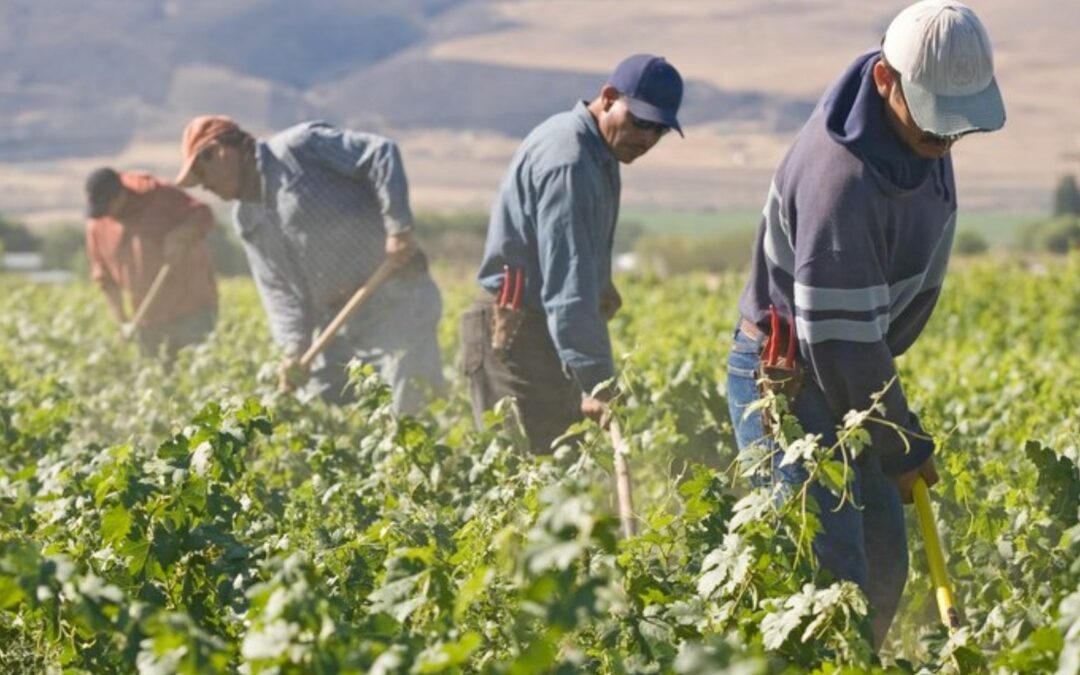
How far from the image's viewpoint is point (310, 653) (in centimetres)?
330

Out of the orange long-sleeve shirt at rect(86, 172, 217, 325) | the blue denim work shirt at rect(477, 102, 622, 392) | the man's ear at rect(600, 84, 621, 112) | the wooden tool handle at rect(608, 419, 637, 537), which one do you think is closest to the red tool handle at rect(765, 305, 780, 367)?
the wooden tool handle at rect(608, 419, 637, 537)

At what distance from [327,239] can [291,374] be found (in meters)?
0.55

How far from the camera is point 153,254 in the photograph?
11.4 meters

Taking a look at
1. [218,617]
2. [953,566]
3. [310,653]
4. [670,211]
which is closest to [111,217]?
[953,566]

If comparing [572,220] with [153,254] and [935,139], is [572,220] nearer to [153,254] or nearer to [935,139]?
→ [935,139]

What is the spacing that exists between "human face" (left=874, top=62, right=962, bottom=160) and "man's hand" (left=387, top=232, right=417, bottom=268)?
362 cm

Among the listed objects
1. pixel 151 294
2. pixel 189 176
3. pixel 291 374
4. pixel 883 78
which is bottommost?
pixel 151 294

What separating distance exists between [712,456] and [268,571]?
378cm

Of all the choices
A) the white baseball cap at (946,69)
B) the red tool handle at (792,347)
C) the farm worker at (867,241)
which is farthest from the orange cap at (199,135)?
the white baseball cap at (946,69)

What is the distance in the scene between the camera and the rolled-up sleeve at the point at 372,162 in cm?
812

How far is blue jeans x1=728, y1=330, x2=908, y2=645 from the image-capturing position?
504cm

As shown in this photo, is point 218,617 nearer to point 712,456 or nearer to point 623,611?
point 623,611

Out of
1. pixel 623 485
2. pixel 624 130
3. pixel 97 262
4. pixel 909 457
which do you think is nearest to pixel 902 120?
pixel 909 457

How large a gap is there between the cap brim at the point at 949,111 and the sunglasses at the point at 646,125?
1.89 meters
